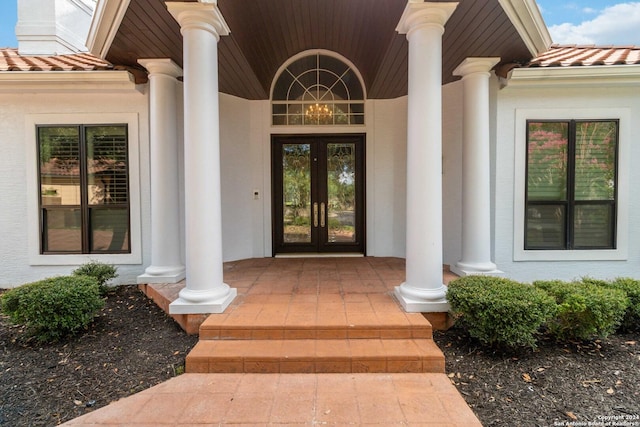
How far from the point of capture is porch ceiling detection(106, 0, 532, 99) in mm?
3592

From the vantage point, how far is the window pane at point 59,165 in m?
5.20

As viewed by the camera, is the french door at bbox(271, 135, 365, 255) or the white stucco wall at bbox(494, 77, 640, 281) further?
the french door at bbox(271, 135, 365, 255)

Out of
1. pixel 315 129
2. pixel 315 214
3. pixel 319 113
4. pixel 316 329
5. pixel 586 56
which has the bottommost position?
pixel 316 329

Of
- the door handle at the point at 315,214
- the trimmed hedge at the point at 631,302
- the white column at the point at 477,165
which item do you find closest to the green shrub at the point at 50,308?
the door handle at the point at 315,214

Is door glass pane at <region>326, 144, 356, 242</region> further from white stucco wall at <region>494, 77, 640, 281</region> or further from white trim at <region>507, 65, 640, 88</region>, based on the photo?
white trim at <region>507, 65, 640, 88</region>

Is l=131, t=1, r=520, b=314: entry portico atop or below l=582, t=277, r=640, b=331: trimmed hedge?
Answer: atop

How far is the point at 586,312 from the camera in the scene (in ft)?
10.0

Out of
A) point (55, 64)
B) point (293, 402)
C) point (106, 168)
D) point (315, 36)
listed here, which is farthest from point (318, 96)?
point (293, 402)

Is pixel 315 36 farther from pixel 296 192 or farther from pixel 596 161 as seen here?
pixel 596 161

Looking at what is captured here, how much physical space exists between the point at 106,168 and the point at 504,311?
5.94m

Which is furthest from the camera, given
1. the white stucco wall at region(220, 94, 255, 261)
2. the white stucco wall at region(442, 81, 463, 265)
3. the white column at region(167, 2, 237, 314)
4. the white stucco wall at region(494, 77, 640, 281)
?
the white stucco wall at region(220, 94, 255, 261)

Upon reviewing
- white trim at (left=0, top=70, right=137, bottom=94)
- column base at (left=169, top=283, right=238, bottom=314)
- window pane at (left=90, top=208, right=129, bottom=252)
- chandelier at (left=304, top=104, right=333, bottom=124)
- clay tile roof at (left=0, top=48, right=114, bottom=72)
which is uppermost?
clay tile roof at (left=0, top=48, right=114, bottom=72)

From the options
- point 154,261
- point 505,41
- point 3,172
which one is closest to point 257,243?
point 154,261

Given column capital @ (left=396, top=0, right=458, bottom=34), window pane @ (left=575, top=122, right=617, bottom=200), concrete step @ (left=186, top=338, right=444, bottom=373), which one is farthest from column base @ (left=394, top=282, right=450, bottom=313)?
window pane @ (left=575, top=122, right=617, bottom=200)
